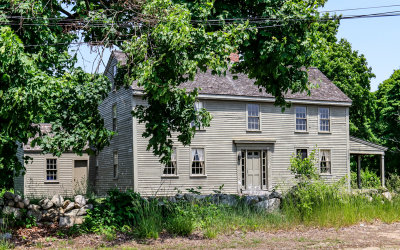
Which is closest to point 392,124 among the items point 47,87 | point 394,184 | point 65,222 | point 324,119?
point 324,119

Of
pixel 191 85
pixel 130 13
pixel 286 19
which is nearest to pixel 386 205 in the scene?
pixel 286 19

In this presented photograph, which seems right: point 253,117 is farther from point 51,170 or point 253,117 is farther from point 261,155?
point 51,170

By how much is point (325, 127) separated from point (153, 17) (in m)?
20.4

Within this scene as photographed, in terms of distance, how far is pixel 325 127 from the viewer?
3044cm

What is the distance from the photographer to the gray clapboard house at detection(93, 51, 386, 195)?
2552cm

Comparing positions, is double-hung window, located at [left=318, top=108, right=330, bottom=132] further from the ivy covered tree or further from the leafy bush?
the ivy covered tree

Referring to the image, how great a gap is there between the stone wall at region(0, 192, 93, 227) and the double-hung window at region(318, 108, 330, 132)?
A: 65.5 feet

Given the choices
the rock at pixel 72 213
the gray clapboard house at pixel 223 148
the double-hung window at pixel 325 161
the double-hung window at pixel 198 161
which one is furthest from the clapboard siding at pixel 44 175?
the rock at pixel 72 213

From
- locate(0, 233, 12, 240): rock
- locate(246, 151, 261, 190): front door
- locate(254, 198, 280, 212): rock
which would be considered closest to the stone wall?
locate(0, 233, 12, 240): rock

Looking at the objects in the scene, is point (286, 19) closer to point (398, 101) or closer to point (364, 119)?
point (398, 101)

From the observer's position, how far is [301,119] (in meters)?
29.9

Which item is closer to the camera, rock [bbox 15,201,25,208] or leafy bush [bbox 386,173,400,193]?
rock [bbox 15,201,25,208]

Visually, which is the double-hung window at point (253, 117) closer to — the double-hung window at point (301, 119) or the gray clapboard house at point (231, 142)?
the gray clapboard house at point (231, 142)

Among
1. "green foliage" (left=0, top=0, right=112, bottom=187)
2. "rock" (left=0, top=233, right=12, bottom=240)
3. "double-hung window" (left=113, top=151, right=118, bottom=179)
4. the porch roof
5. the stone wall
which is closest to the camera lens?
"green foliage" (left=0, top=0, right=112, bottom=187)
